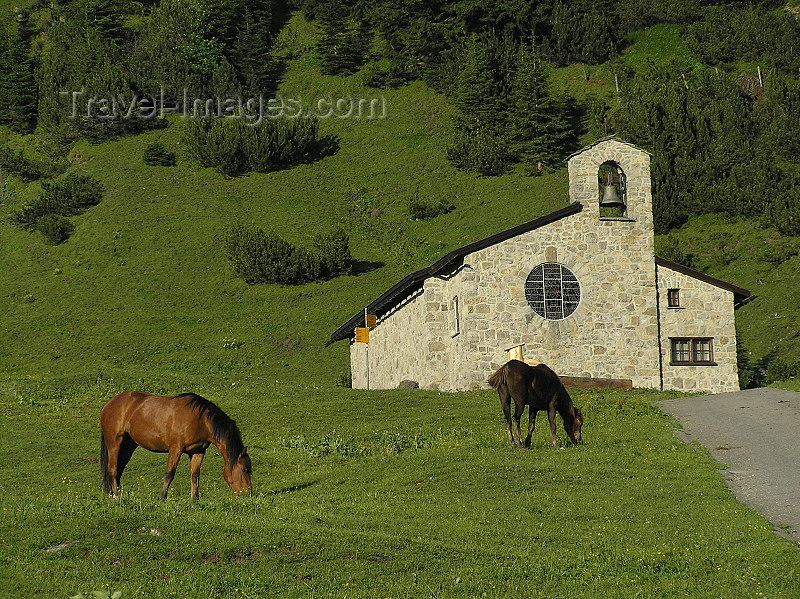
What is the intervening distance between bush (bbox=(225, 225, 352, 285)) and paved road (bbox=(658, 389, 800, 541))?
38.8 metres

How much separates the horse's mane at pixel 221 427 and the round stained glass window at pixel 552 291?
20.1 metres

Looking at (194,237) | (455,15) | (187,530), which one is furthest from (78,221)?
(187,530)

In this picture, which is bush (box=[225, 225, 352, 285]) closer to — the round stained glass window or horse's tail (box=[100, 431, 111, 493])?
the round stained glass window

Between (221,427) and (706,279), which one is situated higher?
(706,279)

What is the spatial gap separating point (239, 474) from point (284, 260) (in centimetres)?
5124

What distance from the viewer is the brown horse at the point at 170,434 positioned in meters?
15.7

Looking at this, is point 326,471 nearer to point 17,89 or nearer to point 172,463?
point 172,463

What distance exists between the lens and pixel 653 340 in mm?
35625

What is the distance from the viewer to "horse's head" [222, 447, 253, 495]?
52.9ft

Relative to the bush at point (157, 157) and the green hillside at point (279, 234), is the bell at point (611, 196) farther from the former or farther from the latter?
the bush at point (157, 157)

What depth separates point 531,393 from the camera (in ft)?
70.7

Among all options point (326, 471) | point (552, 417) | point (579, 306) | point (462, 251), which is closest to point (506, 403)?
point (552, 417)

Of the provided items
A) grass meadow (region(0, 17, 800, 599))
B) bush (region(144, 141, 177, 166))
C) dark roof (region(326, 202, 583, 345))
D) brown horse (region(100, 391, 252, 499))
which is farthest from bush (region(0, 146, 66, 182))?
brown horse (region(100, 391, 252, 499))

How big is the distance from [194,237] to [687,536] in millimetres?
63657
